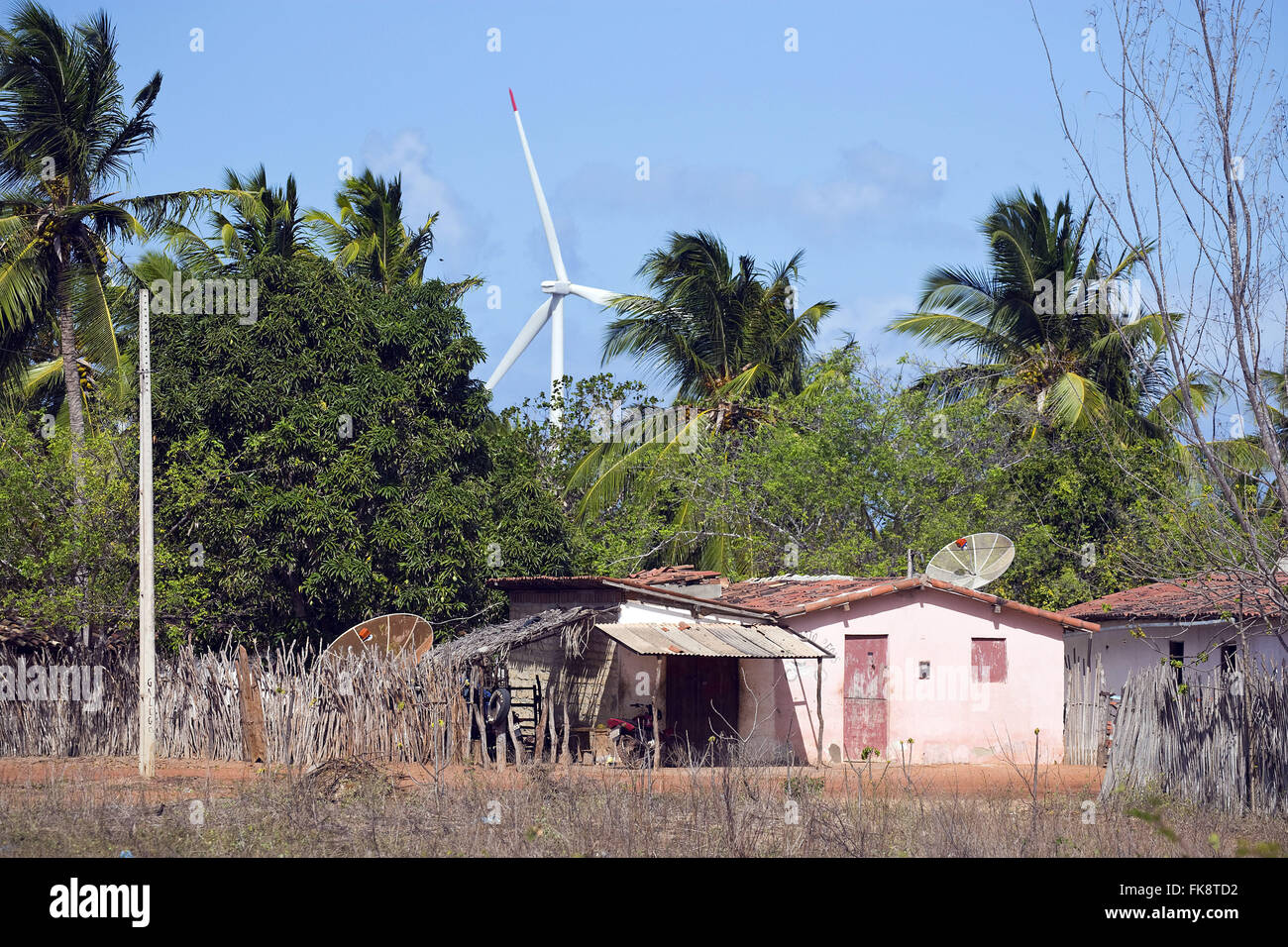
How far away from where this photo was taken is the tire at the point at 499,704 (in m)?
19.0

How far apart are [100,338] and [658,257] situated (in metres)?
15.2

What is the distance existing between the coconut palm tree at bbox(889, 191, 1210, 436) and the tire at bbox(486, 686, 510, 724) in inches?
626

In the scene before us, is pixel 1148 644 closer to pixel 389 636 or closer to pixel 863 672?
pixel 863 672

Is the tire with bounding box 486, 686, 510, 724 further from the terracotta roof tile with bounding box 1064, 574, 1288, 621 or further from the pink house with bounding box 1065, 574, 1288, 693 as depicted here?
the pink house with bounding box 1065, 574, 1288, 693

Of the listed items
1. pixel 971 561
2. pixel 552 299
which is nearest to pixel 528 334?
pixel 552 299

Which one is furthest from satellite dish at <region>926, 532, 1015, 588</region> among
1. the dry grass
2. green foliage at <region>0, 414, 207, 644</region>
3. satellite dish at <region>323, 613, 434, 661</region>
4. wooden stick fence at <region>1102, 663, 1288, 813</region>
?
green foliage at <region>0, 414, 207, 644</region>

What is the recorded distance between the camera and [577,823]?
11281 mm

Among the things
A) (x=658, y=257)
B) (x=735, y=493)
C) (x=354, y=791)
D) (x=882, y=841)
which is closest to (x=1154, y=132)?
(x=882, y=841)

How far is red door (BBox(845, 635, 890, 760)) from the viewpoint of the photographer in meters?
21.9

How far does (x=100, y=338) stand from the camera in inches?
984

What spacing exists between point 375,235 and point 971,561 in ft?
61.2

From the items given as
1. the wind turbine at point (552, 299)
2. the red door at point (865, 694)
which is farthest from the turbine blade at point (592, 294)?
the red door at point (865, 694)
